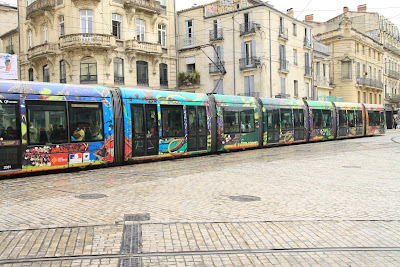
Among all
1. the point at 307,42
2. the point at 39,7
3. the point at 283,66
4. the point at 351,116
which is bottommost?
the point at 351,116

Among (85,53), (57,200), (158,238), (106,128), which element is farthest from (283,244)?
(85,53)

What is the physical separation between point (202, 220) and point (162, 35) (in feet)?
99.7

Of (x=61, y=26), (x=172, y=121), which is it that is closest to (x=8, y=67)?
(x=61, y=26)

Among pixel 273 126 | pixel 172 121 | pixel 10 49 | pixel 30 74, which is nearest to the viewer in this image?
pixel 172 121

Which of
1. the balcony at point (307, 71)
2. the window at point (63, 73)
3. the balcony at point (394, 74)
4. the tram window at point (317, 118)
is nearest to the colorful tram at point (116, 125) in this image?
the tram window at point (317, 118)

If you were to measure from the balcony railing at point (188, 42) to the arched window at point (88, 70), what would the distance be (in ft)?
35.7

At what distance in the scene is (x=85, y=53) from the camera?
28.7m

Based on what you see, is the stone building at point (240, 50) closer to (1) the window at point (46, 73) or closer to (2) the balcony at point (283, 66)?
(2) the balcony at point (283, 66)

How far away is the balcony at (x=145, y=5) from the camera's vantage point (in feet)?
98.5

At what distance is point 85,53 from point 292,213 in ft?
83.1

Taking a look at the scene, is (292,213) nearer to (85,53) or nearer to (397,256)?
(397,256)

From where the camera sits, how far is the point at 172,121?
1571cm

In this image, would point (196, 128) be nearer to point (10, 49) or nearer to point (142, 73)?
point (142, 73)

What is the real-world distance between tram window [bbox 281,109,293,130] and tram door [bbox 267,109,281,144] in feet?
1.43
